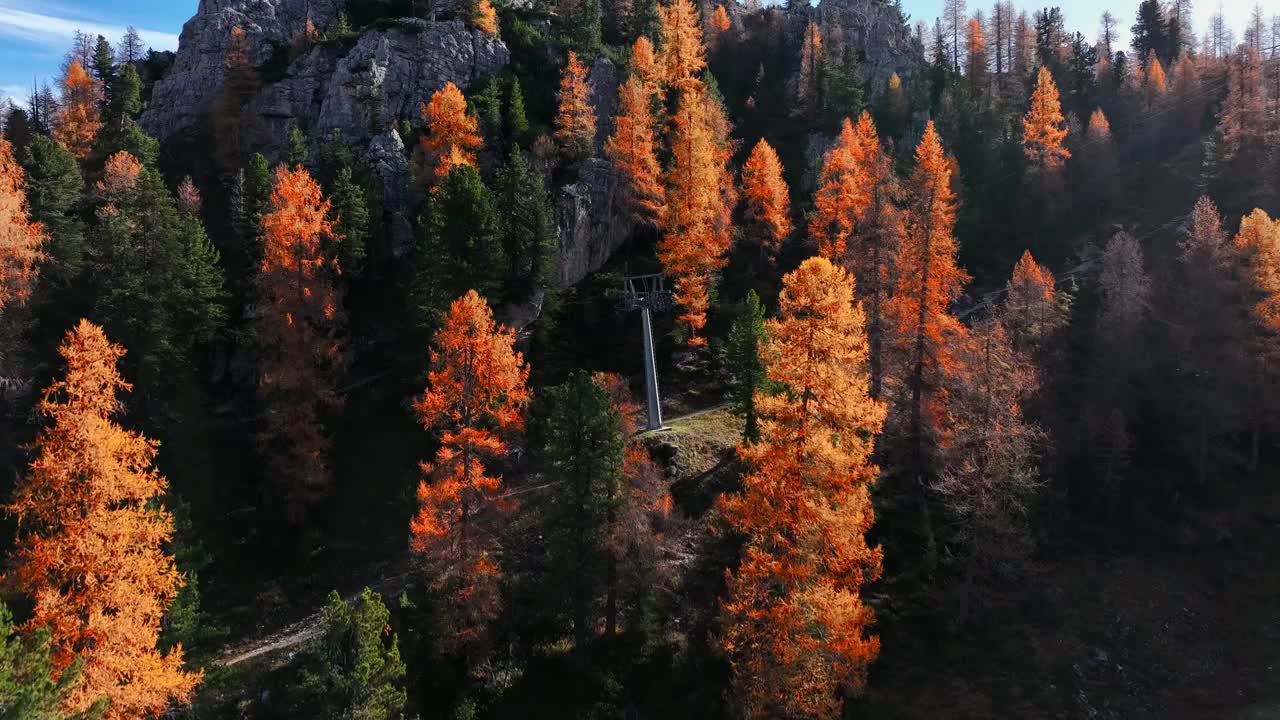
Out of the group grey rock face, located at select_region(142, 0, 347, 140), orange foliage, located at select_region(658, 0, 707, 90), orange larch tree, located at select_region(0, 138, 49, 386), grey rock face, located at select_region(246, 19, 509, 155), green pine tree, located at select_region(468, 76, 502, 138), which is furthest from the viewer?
grey rock face, located at select_region(142, 0, 347, 140)

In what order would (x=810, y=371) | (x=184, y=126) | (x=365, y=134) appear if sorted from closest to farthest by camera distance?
(x=810, y=371), (x=365, y=134), (x=184, y=126)

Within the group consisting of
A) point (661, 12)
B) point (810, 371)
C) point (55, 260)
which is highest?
point (661, 12)

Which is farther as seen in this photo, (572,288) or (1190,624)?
(572,288)

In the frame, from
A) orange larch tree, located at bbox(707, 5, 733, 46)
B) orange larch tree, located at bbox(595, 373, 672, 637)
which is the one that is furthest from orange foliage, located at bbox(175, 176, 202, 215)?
orange larch tree, located at bbox(707, 5, 733, 46)

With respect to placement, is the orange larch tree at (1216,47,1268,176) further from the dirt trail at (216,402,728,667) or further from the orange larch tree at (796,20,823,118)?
the dirt trail at (216,402,728,667)

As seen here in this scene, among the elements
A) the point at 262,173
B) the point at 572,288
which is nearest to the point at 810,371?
the point at 572,288

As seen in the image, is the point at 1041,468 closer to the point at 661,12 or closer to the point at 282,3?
the point at 661,12
